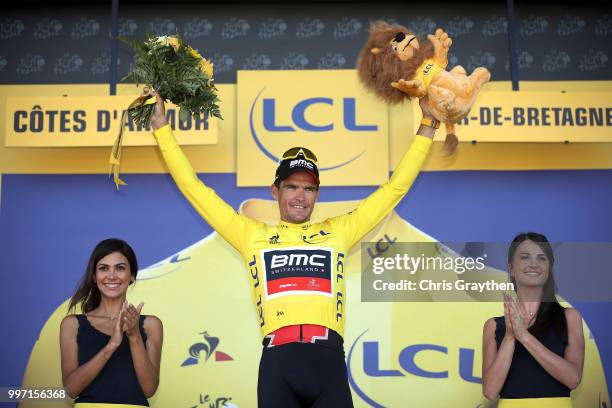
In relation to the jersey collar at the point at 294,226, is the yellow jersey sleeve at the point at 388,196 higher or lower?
higher

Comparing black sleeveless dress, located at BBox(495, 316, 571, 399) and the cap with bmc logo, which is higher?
the cap with bmc logo

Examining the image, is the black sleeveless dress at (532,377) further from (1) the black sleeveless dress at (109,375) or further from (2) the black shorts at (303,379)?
(1) the black sleeveless dress at (109,375)

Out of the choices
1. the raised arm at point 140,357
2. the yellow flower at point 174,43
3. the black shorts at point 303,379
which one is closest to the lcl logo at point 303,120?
the yellow flower at point 174,43

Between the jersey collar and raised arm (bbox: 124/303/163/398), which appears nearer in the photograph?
the jersey collar

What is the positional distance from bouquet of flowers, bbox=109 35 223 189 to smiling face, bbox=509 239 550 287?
1539mm

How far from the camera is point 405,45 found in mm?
3385

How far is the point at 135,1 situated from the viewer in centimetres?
482

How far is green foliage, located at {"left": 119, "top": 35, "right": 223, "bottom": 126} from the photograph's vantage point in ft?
10.8

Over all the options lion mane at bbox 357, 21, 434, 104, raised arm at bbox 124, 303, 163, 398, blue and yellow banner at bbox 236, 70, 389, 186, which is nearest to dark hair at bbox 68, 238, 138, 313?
raised arm at bbox 124, 303, 163, 398

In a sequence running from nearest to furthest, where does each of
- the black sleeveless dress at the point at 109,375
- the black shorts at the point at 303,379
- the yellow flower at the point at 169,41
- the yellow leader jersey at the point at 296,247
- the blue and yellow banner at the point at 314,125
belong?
the black shorts at the point at 303,379
the yellow leader jersey at the point at 296,247
the black sleeveless dress at the point at 109,375
the yellow flower at the point at 169,41
the blue and yellow banner at the point at 314,125

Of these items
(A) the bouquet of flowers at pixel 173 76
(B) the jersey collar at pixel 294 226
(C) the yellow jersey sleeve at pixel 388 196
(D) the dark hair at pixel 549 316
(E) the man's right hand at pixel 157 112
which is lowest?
(D) the dark hair at pixel 549 316

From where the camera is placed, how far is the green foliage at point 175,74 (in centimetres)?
328

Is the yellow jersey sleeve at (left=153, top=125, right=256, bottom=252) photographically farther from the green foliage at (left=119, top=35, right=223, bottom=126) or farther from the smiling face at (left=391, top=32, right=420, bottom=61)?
the smiling face at (left=391, top=32, right=420, bottom=61)

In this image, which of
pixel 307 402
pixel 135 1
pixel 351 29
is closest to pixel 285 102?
pixel 351 29
